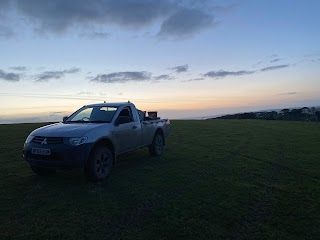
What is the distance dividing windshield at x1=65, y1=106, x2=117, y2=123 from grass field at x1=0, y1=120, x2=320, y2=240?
4.65ft

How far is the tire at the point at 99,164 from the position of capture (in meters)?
6.33

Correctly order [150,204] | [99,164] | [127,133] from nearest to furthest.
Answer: [150,204], [99,164], [127,133]

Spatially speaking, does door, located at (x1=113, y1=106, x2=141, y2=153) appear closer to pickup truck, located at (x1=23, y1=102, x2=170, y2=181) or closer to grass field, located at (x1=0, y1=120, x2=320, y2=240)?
pickup truck, located at (x1=23, y1=102, x2=170, y2=181)

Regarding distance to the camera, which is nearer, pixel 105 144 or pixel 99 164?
pixel 99 164

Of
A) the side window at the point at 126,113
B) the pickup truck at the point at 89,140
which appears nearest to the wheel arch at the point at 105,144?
the pickup truck at the point at 89,140

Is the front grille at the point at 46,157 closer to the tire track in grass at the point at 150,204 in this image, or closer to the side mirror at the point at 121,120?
the side mirror at the point at 121,120

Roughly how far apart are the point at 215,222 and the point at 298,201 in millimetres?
2011

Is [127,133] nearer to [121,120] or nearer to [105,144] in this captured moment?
[121,120]

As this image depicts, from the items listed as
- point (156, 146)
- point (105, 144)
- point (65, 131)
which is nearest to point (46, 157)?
point (65, 131)

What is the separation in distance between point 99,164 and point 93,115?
1853 mm

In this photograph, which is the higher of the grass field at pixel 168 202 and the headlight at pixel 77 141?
the headlight at pixel 77 141

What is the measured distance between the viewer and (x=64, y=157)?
6.00m

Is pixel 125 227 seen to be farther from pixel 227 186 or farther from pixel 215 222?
pixel 227 186

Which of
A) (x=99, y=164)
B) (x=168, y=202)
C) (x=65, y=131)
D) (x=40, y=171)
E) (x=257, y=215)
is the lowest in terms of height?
(x=257, y=215)
